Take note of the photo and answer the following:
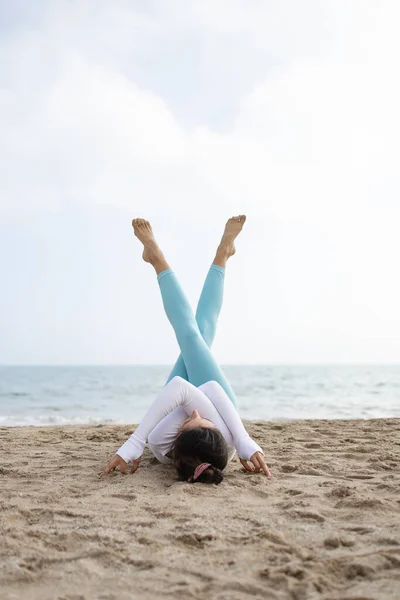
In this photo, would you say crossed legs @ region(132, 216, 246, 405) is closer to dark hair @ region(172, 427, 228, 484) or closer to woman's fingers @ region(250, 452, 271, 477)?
woman's fingers @ region(250, 452, 271, 477)

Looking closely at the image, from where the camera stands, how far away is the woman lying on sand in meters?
3.15

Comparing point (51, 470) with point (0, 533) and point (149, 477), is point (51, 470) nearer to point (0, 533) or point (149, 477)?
point (149, 477)

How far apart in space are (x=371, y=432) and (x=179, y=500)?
330cm

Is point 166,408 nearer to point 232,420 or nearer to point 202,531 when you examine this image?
point 232,420

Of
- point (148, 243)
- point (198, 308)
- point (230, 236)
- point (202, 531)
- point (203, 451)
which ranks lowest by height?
point (202, 531)

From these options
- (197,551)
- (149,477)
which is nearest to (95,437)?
(149,477)

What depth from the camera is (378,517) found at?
8.30ft

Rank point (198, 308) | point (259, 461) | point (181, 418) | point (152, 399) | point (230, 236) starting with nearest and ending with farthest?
point (259, 461)
point (181, 418)
point (198, 308)
point (230, 236)
point (152, 399)

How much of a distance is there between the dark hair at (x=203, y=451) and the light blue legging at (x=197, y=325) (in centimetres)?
81

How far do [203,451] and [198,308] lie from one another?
1677mm

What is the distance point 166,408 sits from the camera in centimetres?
345

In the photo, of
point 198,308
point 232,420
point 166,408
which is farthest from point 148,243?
point 232,420

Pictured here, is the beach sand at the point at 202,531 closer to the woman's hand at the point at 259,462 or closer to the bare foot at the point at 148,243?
the woman's hand at the point at 259,462

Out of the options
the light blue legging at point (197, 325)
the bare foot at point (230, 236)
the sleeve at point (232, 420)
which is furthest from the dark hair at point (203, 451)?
the bare foot at point (230, 236)
